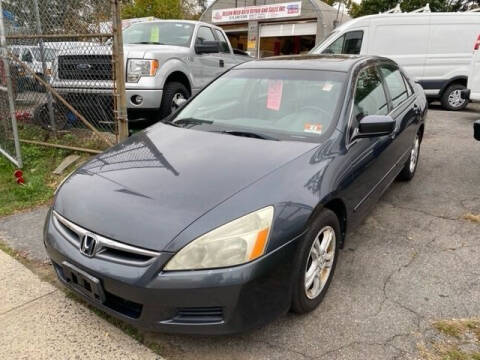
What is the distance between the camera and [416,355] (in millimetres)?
2107

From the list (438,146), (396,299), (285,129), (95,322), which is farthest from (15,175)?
(438,146)

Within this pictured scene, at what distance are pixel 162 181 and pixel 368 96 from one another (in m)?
2.00

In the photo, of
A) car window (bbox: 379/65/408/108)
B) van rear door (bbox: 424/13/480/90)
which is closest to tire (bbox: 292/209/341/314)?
car window (bbox: 379/65/408/108)

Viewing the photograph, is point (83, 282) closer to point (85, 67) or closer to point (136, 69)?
point (85, 67)

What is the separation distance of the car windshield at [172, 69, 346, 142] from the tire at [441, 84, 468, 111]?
7.77 m

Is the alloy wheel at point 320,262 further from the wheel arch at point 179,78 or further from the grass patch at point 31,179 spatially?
the wheel arch at point 179,78

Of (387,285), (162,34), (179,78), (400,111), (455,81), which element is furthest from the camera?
(455,81)

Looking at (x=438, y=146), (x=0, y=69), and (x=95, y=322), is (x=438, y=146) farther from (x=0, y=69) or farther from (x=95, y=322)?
(x=0, y=69)

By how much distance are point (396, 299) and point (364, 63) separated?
6.65 ft

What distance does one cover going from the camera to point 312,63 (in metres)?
3.36

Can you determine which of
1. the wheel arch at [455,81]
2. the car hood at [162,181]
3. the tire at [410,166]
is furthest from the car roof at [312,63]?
the wheel arch at [455,81]

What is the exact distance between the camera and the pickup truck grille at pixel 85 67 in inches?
197

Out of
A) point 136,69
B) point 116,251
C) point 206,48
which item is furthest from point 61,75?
point 116,251

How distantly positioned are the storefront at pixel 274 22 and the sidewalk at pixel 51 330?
20.1 meters
